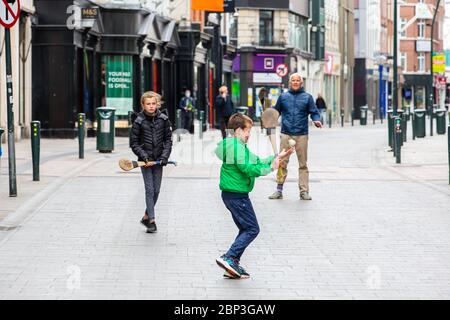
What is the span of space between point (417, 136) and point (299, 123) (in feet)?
86.6

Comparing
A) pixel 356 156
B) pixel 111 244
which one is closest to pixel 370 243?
pixel 111 244

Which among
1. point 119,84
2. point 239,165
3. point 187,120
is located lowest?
point 187,120

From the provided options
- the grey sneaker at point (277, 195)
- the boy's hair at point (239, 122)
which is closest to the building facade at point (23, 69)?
the grey sneaker at point (277, 195)

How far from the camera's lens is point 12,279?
10.0 m

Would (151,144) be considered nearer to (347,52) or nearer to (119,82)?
(119,82)

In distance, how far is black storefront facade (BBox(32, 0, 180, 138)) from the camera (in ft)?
117

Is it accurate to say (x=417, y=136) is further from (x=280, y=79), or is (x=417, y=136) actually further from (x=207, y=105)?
(x=280, y=79)

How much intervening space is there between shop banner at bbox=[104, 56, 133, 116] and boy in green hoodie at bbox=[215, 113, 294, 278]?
2964 centimetres

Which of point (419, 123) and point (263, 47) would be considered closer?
point (419, 123)

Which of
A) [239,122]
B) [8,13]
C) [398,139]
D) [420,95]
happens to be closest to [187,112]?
[398,139]

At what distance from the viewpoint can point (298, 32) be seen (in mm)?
76188

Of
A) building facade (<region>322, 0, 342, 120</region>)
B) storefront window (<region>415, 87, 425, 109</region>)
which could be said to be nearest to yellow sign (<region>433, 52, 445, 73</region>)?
building facade (<region>322, 0, 342, 120</region>)

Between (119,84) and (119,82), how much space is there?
74 millimetres

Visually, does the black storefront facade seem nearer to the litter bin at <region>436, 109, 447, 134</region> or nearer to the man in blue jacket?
the litter bin at <region>436, 109, 447, 134</region>
